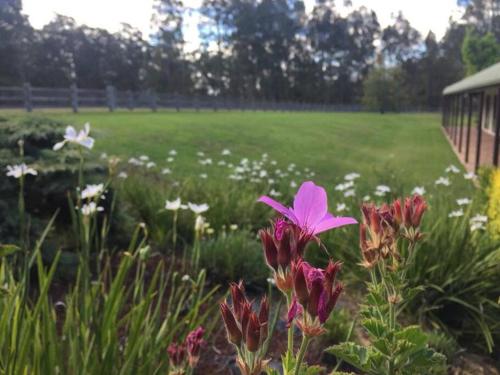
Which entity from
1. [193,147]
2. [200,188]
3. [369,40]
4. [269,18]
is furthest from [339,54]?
[200,188]

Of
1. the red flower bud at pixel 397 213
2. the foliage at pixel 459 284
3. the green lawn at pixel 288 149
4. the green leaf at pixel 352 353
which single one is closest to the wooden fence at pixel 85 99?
the green lawn at pixel 288 149

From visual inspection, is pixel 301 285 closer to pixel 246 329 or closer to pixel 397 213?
pixel 246 329

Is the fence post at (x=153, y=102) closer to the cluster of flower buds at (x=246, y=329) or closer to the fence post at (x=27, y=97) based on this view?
the fence post at (x=27, y=97)

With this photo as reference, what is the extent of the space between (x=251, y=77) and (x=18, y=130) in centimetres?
7672

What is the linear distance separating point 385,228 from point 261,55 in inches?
3229

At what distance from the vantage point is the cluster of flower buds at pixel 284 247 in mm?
→ 749

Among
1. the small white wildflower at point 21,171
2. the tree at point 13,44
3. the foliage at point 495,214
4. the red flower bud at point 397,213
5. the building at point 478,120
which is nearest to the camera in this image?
the red flower bud at point 397,213

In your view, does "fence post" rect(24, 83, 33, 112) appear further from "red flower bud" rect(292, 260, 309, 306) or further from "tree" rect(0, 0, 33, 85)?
"tree" rect(0, 0, 33, 85)

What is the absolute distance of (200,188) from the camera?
6004mm

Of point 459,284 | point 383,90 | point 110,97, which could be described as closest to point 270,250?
point 459,284

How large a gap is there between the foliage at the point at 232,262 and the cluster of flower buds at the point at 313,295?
3.28 meters

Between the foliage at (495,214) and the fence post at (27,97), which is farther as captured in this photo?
the fence post at (27,97)

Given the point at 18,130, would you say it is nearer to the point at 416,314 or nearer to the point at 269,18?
the point at 416,314

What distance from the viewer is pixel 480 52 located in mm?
42594
